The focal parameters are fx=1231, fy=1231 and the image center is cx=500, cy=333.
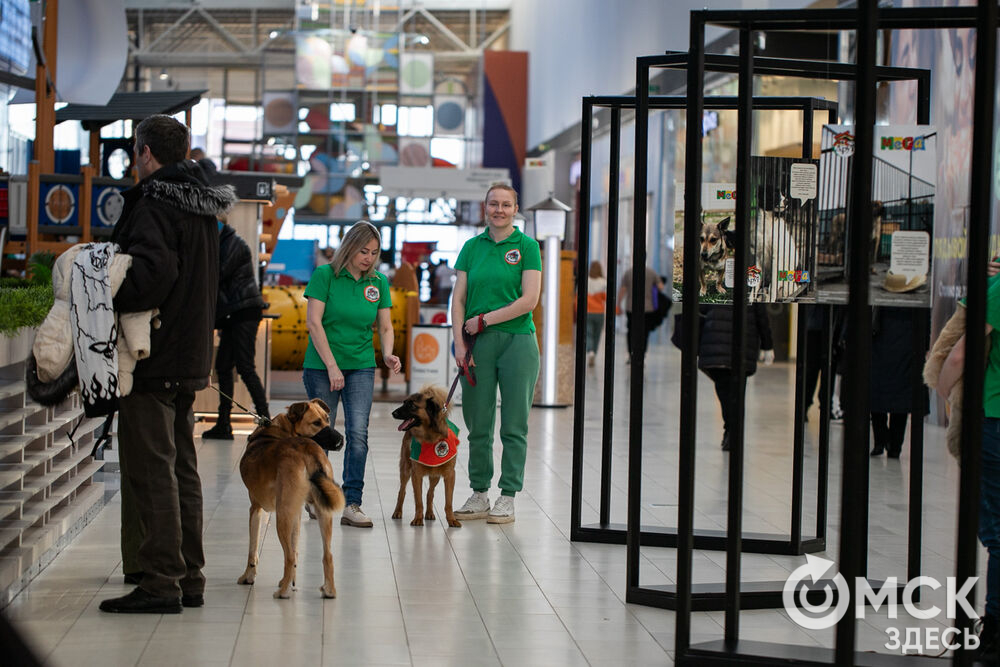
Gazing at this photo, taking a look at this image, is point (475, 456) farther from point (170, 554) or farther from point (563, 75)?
point (563, 75)

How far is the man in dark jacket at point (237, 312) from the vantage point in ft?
28.2

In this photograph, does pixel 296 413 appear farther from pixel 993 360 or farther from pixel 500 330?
pixel 993 360

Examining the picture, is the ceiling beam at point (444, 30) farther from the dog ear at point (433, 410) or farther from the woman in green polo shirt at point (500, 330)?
the dog ear at point (433, 410)

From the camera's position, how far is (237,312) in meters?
8.73

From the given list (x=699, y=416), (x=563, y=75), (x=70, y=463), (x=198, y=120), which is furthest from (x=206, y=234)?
(x=198, y=120)

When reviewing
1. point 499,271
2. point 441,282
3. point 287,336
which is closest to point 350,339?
point 499,271

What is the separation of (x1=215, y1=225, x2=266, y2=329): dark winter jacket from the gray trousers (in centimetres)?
425

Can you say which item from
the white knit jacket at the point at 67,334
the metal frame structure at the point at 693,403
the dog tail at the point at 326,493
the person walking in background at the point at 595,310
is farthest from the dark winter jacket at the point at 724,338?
the person walking in background at the point at 595,310

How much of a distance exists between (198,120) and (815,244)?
33.0 metres

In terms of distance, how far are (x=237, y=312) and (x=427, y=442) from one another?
3.22 meters

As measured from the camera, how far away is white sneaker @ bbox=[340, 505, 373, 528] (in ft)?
19.9

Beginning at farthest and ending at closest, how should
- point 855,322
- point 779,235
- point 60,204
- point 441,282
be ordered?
point 441,282 → point 60,204 → point 779,235 → point 855,322

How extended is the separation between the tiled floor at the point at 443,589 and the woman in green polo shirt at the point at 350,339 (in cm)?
34

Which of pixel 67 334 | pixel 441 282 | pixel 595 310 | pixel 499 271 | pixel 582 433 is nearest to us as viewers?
pixel 67 334
